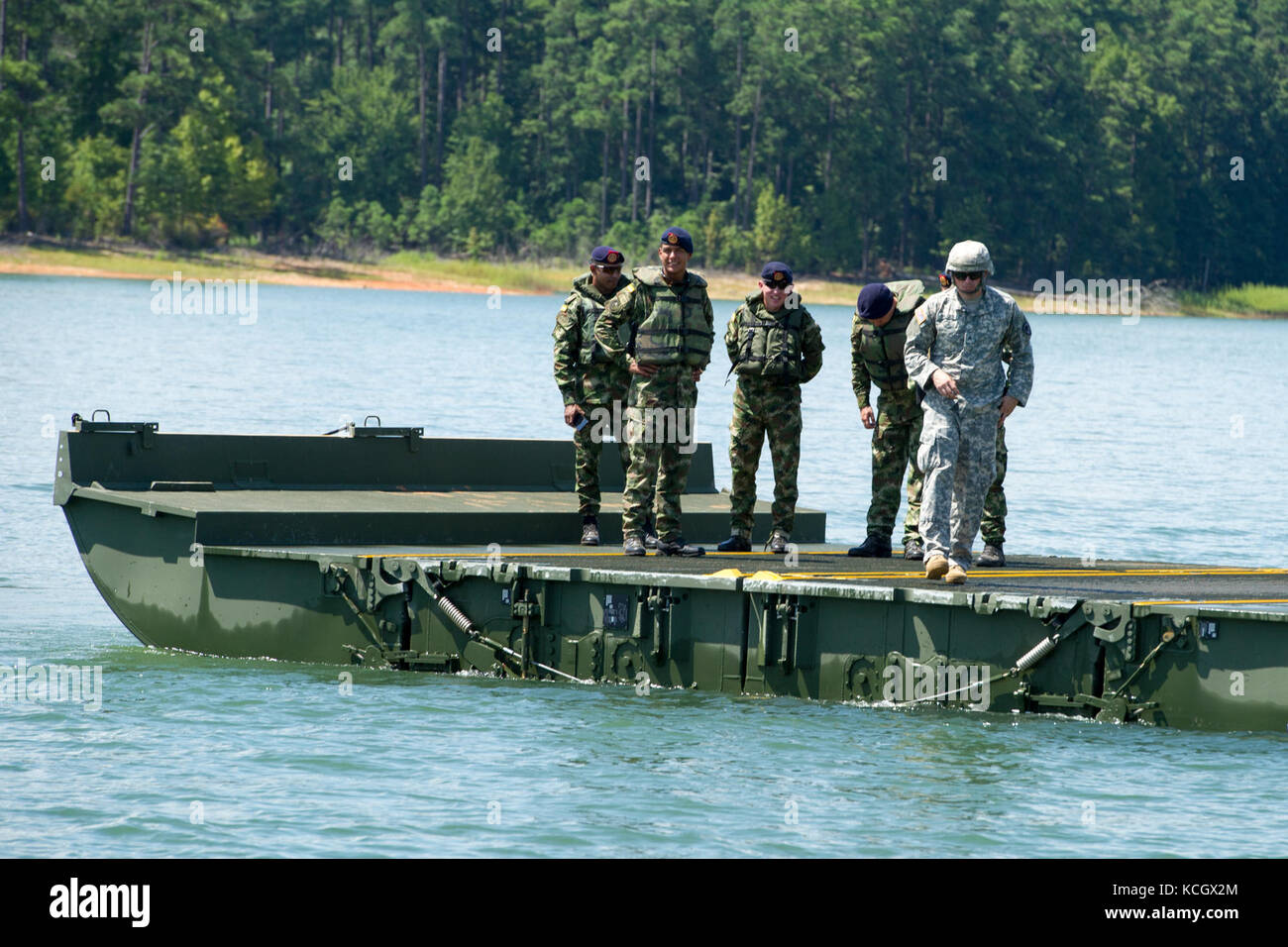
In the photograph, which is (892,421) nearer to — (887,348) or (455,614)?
(887,348)

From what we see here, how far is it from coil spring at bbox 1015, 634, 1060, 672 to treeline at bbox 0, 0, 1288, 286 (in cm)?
7420

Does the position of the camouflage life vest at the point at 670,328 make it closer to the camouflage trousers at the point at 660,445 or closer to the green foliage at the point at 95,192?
the camouflage trousers at the point at 660,445

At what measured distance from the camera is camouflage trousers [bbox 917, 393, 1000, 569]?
10586 millimetres

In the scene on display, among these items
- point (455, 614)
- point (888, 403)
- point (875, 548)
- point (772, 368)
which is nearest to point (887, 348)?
point (888, 403)

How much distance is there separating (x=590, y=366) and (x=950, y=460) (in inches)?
112

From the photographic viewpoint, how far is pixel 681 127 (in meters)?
95.5

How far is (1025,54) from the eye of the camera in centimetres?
9981

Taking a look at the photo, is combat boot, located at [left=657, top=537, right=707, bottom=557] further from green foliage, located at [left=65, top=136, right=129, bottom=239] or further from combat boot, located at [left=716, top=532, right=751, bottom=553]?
green foliage, located at [left=65, top=136, right=129, bottom=239]

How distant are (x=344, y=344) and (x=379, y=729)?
1631 inches

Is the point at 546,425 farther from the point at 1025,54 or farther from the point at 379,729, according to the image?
the point at 1025,54

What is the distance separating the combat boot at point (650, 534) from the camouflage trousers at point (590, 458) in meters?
0.37

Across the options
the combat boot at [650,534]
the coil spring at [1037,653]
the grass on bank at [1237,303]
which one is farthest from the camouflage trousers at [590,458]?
the grass on bank at [1237,303]

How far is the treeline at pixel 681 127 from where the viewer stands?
8462 centimetres
